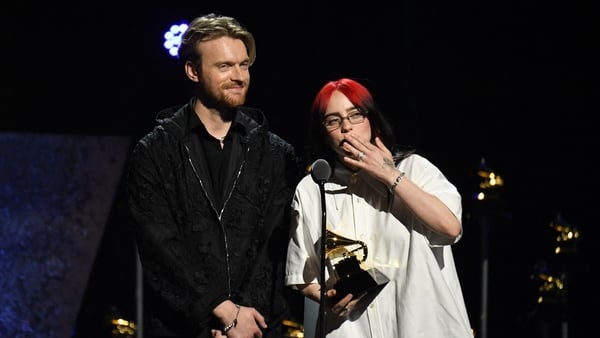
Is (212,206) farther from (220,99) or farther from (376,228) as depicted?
(376,228)

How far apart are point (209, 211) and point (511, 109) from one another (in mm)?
2779

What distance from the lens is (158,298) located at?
9.52 feet

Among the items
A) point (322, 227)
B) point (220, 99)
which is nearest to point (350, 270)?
point (322, 227)

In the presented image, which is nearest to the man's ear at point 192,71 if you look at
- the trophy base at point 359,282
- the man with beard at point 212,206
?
the man with beard at point 212,206

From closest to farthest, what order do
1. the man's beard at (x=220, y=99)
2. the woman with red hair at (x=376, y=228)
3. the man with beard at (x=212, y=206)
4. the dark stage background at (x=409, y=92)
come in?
the woman with red hair at (x=376, y=228), the man with beard at (x=212, y=206), the man's beard at (x=220, y=99), the dark stage background at (x=409, y=92)

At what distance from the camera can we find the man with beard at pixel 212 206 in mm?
2859

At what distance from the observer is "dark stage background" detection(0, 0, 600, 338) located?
5094mm

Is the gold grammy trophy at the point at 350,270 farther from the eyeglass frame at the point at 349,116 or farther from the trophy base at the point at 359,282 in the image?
the eyeglass frame at the point at 349,116

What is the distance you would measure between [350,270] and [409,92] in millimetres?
2651

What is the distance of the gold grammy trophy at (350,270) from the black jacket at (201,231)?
1.04 ft

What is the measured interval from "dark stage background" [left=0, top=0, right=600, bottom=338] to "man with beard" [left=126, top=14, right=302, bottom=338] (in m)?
2.09

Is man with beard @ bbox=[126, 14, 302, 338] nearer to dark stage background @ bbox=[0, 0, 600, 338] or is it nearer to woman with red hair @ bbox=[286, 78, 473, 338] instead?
woman with red hair @ bbox=[286, 78, 473, 338]

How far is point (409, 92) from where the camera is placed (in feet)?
16.9

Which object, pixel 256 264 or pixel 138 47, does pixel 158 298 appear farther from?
pixel 138 47
